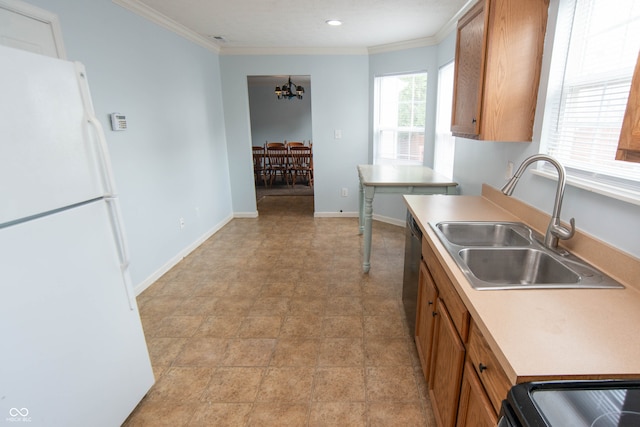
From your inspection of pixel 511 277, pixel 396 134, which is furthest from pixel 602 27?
pixel 396 134

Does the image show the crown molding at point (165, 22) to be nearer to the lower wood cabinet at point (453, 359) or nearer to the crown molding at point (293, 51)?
the crown molding at point (293, 51)

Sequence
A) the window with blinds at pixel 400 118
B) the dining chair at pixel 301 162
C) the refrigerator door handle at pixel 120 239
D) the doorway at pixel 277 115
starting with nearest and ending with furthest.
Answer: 1. the refrigerator door handle at pixel 120 239
2. the window with blinds at pixel 400 118
3. the dining chair at pixel 301 162
4. the doorway at pixel 277 115

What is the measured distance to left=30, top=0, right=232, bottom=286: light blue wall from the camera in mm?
2293

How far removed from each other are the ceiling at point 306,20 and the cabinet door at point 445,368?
2.47 meters

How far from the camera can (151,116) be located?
2900 mm

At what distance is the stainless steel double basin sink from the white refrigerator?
145 centimetres

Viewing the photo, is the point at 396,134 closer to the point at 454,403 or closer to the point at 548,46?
the point at 548,46

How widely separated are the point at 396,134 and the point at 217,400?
11.8 feet

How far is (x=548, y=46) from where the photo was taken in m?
1.54

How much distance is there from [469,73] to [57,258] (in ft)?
7.03

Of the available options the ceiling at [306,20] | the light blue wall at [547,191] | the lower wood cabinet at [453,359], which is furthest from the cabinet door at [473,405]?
the ceiling at [306,20]

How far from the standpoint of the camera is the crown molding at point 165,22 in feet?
8.53

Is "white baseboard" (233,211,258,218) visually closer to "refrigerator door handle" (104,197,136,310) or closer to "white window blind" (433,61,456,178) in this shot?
"white window blind" (433,61,456,178)

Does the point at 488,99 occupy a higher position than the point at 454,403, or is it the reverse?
the point at 488,99
